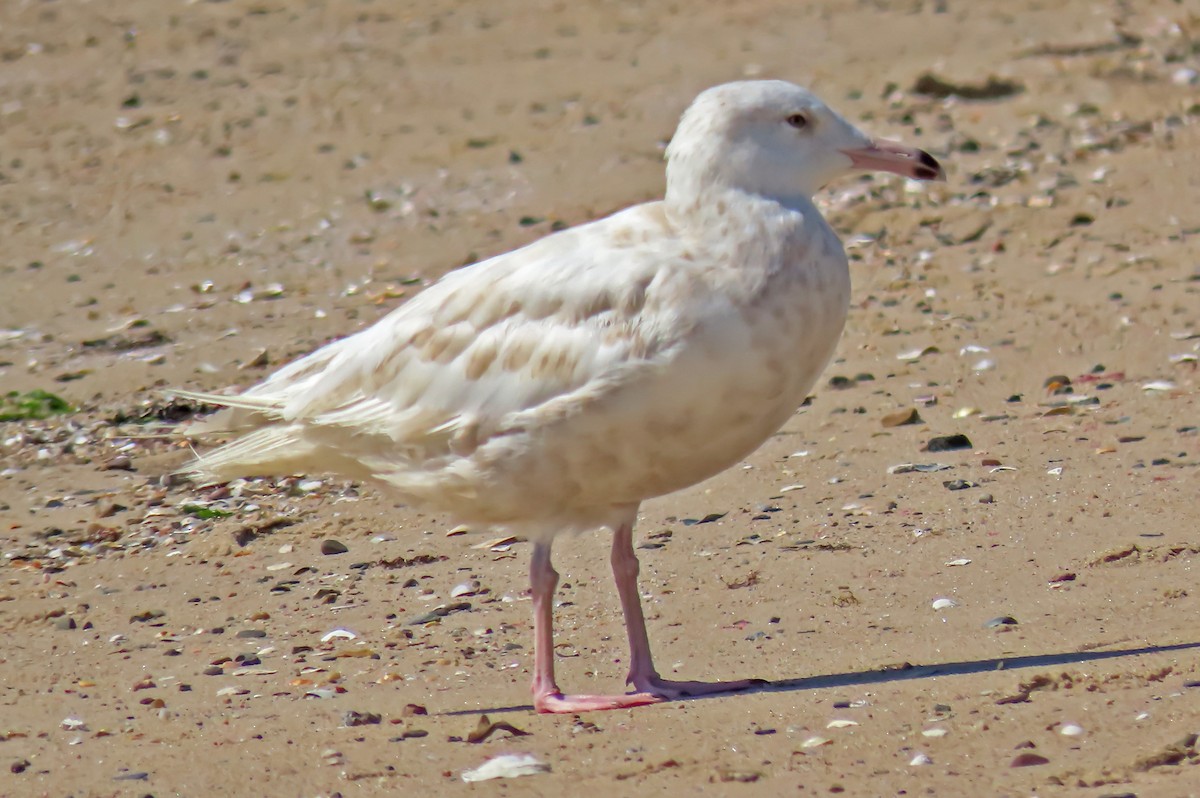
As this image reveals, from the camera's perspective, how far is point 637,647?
5617 millimetres

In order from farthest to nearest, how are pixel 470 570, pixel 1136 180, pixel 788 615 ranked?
1. pixel 1136 180
2. pixel 470 570
3. pixel 788 615

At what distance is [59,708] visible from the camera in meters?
5.79

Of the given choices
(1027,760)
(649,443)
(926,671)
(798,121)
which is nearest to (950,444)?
(926,671)

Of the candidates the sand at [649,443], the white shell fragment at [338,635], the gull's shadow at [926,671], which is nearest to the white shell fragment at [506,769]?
the sand at [649,443]

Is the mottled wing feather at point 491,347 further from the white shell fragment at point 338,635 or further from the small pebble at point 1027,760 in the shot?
the small pebble at point 1027,760

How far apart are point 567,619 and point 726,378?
166 cm

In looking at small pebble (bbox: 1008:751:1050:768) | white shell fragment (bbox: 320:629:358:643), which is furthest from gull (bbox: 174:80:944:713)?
small pebble (bbox: 1008:751:1050:768)

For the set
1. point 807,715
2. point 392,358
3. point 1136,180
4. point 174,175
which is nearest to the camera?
point 807,715

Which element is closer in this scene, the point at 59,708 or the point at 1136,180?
the point at 59,708

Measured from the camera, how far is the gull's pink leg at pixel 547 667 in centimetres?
540

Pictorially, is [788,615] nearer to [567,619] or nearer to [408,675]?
[567,619]

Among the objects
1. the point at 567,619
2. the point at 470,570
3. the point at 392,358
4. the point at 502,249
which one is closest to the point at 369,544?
the point at 470,570

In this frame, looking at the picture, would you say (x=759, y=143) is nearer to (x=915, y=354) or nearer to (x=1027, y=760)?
(x=1027, y=760)

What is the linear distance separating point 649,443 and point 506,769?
98 centimetres
